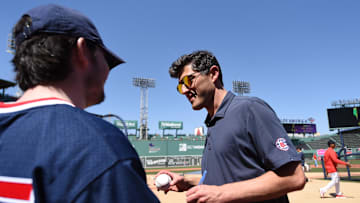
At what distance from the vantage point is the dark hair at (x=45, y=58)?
0.99 metres

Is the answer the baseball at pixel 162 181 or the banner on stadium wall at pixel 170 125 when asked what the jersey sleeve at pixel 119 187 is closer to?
the baseball at pixel 162 181

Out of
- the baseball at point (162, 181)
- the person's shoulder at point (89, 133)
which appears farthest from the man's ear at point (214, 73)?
the person's shoulder at point (89, 133)

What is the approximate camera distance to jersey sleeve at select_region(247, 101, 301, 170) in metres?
1.71

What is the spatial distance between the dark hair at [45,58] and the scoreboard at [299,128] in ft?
149

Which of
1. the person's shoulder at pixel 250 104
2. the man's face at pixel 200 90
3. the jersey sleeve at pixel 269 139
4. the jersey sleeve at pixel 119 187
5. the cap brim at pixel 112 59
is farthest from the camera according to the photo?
the man's face at pixel 200 90

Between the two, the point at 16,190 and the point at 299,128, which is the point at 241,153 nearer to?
the point at 16,190

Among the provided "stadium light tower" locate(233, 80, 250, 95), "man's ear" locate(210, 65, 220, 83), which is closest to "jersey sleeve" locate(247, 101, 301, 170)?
"man's ear" locate(210, 65, 220, 83)

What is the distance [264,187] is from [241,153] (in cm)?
33

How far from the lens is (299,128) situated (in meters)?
45.3

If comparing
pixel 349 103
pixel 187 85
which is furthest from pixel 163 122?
pixel 187 85

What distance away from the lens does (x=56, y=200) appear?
694 millimetres

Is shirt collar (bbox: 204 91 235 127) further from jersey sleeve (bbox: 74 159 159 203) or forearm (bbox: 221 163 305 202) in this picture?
jersey sleeve (bbox: 74 159 159 203)

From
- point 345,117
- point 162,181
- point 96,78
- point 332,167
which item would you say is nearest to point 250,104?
point 162,181

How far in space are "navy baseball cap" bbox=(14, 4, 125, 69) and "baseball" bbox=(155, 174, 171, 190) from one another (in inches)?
56.8
